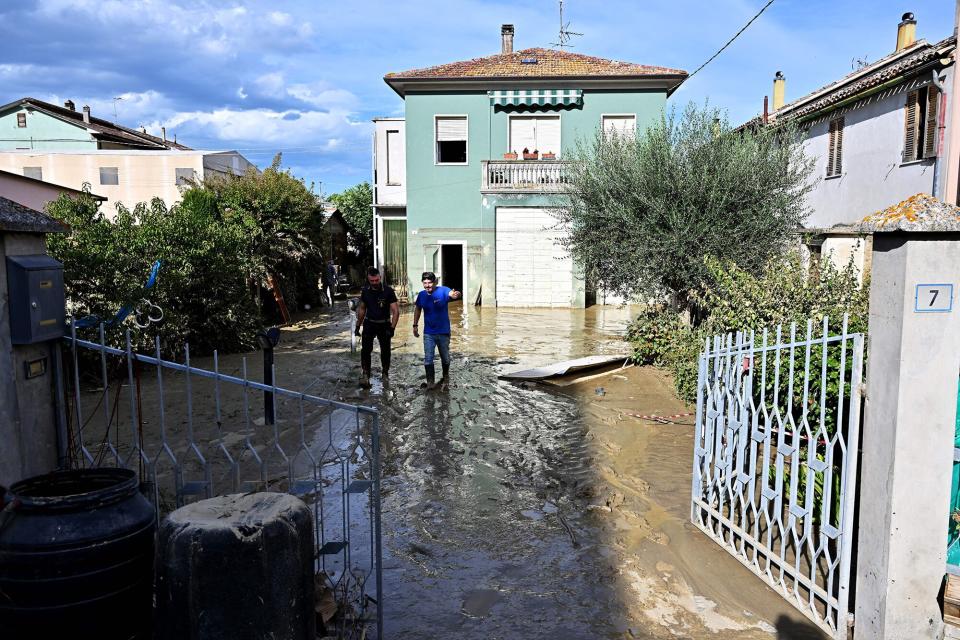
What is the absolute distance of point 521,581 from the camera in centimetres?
458

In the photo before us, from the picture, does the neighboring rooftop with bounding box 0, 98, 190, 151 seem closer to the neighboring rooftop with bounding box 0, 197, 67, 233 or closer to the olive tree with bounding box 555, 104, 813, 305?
the olive tree with bounding box 555, 104, 813, 305

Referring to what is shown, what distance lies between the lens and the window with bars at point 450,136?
907 inches

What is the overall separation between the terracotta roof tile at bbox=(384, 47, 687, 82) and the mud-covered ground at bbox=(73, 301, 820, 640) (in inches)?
539

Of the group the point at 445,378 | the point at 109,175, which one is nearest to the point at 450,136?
the point at 445,378

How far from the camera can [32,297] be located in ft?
11.8

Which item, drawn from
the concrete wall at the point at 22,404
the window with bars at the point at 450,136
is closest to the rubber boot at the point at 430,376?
the concrete wall at the point at 22,404

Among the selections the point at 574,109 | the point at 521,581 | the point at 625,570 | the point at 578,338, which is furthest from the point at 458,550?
the point at 574,109

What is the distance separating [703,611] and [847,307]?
3.45 metres

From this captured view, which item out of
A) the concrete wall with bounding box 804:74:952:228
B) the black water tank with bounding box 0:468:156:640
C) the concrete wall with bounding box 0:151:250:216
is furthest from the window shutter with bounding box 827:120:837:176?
the concrete wall with bounding box 0:151:250:216

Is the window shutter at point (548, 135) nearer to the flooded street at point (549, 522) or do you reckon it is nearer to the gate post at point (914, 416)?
the flooded street at point (549, 522)

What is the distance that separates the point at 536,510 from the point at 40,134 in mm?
38406

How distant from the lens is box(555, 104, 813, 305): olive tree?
11.2 m

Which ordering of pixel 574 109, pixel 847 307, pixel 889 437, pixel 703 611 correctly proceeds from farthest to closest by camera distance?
pixel 574 109, pixel 847 307, pixel 703 611, pixel 889 437

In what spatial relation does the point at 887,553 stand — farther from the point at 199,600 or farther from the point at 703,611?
the point at 199,600
